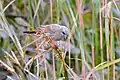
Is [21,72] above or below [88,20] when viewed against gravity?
below

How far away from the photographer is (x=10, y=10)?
1.61m

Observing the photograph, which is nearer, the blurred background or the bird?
the bird

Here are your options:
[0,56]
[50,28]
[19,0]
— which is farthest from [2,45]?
[50,28]

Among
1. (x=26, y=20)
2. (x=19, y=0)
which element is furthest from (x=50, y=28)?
(x=19, y=0)

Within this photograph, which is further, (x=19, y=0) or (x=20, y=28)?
(x=19, y=0)

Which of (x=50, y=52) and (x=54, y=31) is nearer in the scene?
(x=54, y=31)

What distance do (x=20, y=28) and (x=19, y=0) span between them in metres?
0.23

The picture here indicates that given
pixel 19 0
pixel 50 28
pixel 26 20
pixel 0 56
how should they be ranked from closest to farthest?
pixel 50 28
pixel 0 56
pixel 26 20
pixel 19 0

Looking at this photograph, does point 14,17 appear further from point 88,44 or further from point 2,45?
point 88,44

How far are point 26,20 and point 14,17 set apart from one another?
7cm

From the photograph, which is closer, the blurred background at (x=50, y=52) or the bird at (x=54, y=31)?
the bird at (x=54, y=31)

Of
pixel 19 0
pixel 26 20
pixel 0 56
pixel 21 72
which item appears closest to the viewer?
pixel 21 72

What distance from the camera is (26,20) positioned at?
1.54 meters

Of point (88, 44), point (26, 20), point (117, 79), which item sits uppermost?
point (26, 20)
